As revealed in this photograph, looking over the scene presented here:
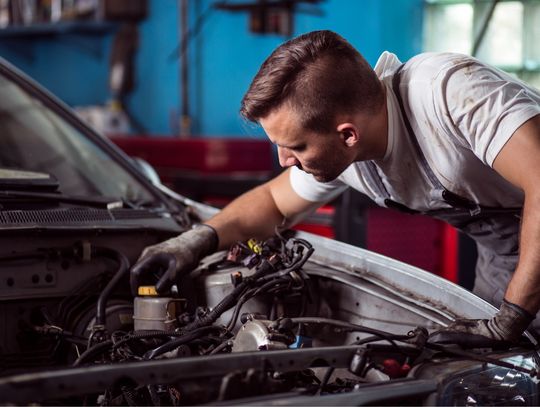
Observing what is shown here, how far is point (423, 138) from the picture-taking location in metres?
2.15

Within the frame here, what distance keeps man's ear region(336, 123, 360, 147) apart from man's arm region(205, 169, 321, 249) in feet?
1.83

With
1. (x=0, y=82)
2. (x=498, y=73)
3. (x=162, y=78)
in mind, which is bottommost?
(x=162, y=78)

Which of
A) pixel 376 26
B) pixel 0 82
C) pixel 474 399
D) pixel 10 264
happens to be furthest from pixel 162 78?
pixel 474 399

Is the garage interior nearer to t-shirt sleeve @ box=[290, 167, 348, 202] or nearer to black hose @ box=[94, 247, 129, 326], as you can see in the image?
t-shirt sleeve @ box=[290, 167, 348, 202]

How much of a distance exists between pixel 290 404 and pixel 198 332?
1.81ft

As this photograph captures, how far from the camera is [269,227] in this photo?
8.77ft

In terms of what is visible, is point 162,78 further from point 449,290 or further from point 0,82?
point 449,290

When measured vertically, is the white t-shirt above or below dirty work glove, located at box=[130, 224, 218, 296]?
above

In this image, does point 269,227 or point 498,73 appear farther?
point 269,227

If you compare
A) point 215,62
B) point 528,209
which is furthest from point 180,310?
point 215,62

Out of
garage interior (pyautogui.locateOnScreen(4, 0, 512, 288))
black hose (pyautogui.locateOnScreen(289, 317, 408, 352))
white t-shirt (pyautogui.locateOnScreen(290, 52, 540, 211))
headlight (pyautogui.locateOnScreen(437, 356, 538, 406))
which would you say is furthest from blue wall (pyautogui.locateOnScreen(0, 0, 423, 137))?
headlight (pyautogui.locateOnScreen(437, 356, 538, 406))

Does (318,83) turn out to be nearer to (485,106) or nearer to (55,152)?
(485,106)

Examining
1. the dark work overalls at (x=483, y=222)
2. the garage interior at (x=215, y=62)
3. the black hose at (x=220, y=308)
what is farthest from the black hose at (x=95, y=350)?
the garage interior at (x=215, y=62)

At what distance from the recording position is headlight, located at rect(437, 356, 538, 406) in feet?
5.59
